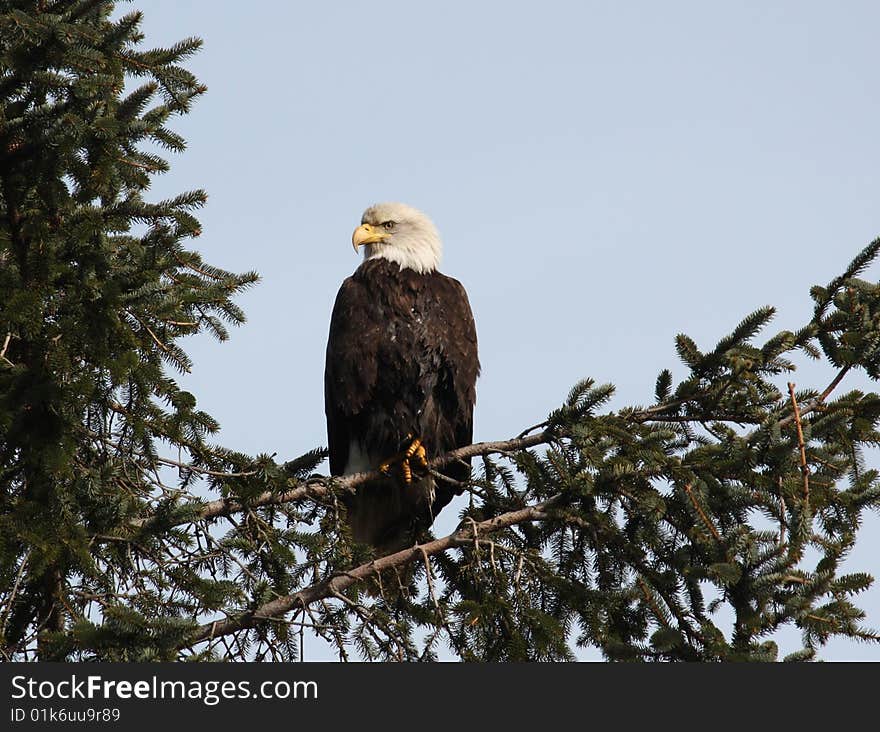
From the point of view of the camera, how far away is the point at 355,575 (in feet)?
15.2

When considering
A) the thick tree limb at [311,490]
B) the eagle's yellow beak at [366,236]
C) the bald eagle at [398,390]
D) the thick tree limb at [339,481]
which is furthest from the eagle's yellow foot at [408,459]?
the eagle's yellow beak at [366,236]

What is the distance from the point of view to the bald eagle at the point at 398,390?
20.4ft

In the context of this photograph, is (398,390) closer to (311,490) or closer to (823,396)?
(311,490)

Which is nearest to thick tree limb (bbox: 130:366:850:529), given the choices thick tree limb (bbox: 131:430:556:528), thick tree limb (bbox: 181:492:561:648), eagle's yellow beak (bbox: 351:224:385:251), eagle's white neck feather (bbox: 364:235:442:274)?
thick tree limb (bbox: 131:430:556:528)

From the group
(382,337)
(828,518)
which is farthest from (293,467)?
(828,518)

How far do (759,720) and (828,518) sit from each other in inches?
29.9

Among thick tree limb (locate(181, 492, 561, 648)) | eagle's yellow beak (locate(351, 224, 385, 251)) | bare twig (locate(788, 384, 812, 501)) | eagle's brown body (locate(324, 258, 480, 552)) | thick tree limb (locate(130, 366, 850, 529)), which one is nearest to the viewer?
bare twig (locate(788, 384, 812, 501))

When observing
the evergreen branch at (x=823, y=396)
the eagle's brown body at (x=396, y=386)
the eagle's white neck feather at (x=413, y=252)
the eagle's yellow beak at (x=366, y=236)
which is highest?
the eagle's yellow beak at (x=366, y=236)

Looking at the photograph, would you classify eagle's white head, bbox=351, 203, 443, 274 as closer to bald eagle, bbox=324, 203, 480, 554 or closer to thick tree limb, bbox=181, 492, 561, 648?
bald eagle, bbox=324, 203, 480, 554

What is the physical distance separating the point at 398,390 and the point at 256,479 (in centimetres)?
154

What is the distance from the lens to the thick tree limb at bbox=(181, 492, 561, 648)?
14.1 ft

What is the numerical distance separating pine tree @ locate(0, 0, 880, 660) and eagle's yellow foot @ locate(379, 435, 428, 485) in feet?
3.16

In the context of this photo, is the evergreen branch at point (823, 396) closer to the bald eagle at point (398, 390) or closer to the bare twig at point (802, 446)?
the bare twig at point (802, 446)

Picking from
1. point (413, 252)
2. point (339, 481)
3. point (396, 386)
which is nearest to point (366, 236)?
point (413, 252)
